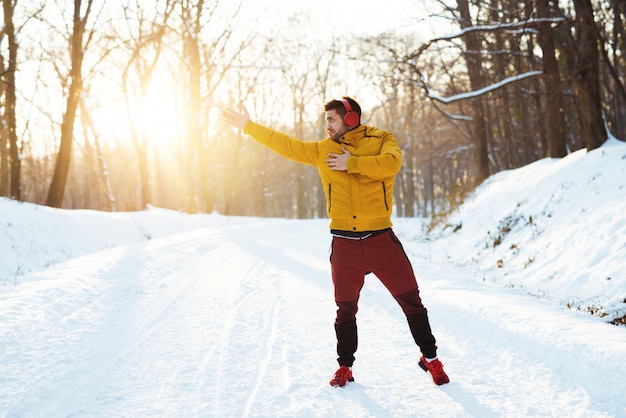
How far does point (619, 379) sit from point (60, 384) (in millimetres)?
3709

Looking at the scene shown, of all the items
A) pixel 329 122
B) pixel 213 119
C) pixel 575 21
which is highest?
pixel 213 119

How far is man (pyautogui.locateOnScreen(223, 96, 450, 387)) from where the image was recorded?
10.5 feet

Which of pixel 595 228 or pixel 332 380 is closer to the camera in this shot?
pixel 332 380

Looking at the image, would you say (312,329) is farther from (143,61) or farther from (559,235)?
(143,61)

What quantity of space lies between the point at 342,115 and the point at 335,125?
90mm

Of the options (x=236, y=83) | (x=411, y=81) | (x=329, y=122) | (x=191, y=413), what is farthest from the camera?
(x=236, y=83)

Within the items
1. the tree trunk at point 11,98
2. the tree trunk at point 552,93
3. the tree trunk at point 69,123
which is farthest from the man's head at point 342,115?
the tree trunk at point 11,98

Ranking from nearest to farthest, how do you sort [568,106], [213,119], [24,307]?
[24,307], [568,106], [213,119]

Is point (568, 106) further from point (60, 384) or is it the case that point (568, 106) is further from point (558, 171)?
point (60, 384)

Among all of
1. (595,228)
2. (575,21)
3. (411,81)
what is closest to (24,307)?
(595,228)

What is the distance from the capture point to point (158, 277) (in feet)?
22.3

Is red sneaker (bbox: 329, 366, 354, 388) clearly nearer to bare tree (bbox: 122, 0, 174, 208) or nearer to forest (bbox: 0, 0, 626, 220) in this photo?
forest (bbox: 0, 0, 626, 220)

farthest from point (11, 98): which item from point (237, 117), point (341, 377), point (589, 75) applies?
point (589, 75)

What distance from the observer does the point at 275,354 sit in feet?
12.2
